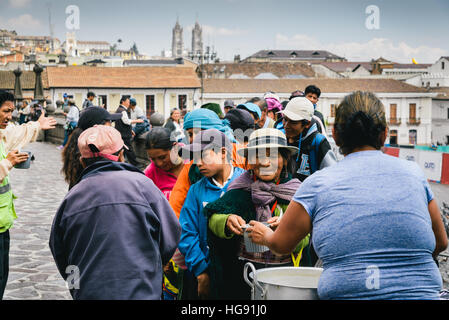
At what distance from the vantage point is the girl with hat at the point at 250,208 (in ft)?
11.0

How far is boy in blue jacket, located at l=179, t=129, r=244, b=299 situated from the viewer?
370 cm

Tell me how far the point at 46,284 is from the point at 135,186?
13.1ft

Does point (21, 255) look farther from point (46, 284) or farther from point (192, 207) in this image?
point (192, 207)

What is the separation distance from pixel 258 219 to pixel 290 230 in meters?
0.80

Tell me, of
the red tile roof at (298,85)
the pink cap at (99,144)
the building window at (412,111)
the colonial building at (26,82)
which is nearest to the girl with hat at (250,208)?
the pink cap at (99,144)

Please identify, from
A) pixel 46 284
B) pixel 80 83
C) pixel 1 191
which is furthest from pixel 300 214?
pixel 80 83

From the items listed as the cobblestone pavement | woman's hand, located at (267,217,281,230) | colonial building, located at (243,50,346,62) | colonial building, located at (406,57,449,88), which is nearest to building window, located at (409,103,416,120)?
colonial building, located at (406,57,449,88)

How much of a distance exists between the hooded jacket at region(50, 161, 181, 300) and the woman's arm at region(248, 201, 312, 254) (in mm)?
554

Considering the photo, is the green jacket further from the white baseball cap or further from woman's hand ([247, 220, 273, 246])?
the white baseball cap

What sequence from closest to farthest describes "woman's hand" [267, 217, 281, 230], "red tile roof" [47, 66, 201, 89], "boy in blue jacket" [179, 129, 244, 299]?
"woman's hand" [267, 217, 281, 230], "boy in blue jacket" [179, 129, 244, 299], "red tile roof" [47, 66, 201, 89]

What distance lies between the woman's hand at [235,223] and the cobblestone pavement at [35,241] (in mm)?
Result: 3182

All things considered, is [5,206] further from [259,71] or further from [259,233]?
[259,71]

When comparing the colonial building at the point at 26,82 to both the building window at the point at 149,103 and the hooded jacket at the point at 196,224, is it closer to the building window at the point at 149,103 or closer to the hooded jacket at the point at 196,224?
the building window at the point at 149,103

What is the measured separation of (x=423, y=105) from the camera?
77625 mm
